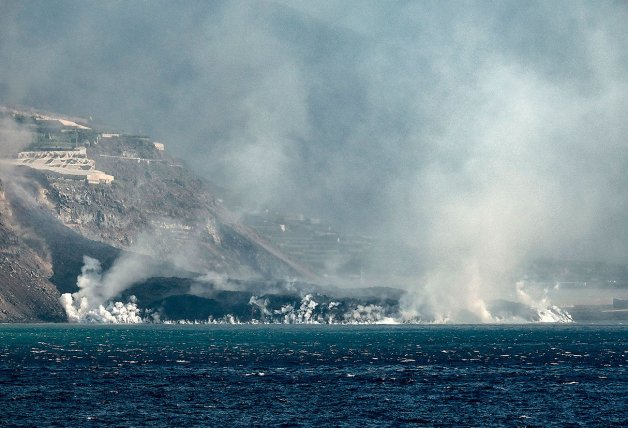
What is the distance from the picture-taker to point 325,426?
195250 mm

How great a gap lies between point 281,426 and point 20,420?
4086 cm

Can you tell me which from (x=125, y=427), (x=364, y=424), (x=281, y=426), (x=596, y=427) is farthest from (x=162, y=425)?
(x=596, y=427)

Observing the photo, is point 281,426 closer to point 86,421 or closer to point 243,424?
point 243,424

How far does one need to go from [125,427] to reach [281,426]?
23.5 meters

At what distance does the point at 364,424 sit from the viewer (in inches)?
7781

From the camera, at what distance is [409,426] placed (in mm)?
195000

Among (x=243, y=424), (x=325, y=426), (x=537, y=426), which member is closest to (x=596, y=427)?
(x=537, y=426)

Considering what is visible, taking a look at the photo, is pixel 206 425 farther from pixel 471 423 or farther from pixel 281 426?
pixel 471 423

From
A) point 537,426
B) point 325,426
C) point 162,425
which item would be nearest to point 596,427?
point 537,426

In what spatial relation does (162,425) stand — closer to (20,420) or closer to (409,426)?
(20,420)

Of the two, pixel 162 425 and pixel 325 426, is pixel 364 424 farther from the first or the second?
pixel 162 425

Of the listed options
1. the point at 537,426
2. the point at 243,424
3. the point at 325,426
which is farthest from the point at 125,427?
the point at 537,426

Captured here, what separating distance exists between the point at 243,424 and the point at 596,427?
5369 cm

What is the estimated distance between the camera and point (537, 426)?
19488 cm
